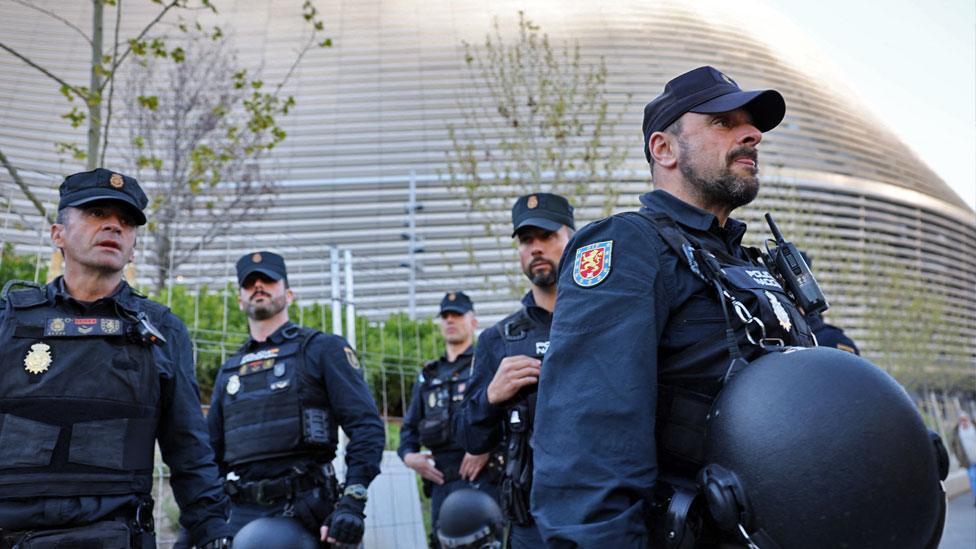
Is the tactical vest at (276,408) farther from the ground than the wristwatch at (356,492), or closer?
farther from the ground

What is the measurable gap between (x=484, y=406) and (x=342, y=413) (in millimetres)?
1359

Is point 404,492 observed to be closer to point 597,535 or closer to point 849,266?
point 597,535

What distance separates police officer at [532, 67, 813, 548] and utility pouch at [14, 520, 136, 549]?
1.70m

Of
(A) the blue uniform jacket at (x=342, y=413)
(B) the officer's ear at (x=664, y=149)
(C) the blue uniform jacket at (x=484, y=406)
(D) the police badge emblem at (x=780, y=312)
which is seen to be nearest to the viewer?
(D) the police badge emblem at (x=780, y=312)

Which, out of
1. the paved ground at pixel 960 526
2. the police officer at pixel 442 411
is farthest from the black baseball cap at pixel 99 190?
the paved ground at pixel 960 526

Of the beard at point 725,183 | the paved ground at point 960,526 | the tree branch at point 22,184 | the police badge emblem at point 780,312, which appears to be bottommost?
the paved ground at point 960,526

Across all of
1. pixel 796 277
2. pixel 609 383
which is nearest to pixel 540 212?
pixel 796 277

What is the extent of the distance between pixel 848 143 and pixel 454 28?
18409 mm

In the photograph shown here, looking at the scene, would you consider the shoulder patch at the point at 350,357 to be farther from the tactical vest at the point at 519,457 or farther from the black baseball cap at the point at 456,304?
the black baseball cap at the point at 456,304

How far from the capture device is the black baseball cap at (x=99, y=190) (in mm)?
3492

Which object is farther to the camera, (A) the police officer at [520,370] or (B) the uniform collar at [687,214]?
(A) the police officer at [520,370]

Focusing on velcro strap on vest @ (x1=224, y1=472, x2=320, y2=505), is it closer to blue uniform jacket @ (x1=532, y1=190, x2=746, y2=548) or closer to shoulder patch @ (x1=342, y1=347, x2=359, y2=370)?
shoulder patch @ (x1=342, y1=347, x2=359, y2=370)

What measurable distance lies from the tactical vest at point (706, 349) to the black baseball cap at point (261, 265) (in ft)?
11.7

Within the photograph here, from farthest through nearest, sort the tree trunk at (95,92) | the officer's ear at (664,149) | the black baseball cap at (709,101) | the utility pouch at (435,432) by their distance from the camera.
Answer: the utility pouch at (435,432)
the tree trunk at (95,92)
the officer's ear at (664,149)
the black baseball cap at (709,101)
